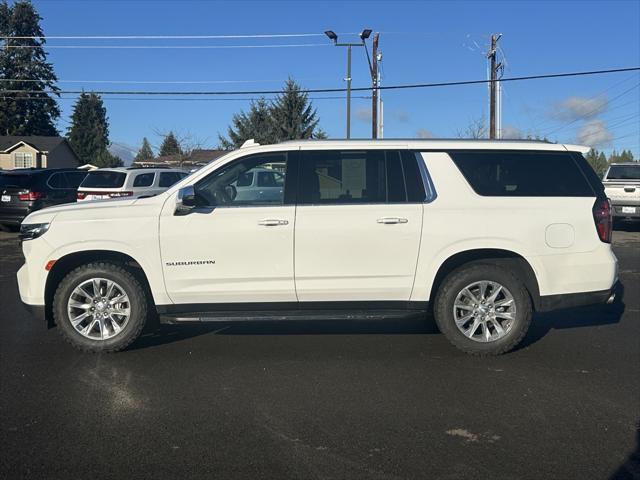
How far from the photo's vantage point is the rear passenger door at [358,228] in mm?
5469

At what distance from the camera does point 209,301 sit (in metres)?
5.56

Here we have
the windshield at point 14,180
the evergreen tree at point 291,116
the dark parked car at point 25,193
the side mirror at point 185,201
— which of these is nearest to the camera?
the side mirror at point 185,201

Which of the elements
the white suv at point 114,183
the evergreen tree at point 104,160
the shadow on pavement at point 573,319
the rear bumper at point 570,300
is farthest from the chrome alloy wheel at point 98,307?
the evergreen tree at point 104,160

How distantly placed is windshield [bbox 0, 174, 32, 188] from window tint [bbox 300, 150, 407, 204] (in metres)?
12.6

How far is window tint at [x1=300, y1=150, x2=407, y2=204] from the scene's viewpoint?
559cm

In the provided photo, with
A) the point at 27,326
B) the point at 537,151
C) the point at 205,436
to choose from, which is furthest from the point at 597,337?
the point at 27,326

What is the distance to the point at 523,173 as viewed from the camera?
5711 millimetres

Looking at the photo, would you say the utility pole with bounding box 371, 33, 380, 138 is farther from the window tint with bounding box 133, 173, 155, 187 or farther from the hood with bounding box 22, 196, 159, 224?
the hood with bounding box 22, 196, 159, 224

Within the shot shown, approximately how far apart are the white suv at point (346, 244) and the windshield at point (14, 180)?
37.2 feet

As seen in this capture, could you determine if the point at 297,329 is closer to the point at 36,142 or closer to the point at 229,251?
the point at 229,251

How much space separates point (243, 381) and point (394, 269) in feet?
5.40

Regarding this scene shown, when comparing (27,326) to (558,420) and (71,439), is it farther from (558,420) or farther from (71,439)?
(558,420)

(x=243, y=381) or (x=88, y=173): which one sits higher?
(x=88, y=173)

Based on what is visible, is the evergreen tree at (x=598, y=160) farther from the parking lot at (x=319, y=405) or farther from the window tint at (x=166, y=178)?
the parking lot at (x=319, y=405)
